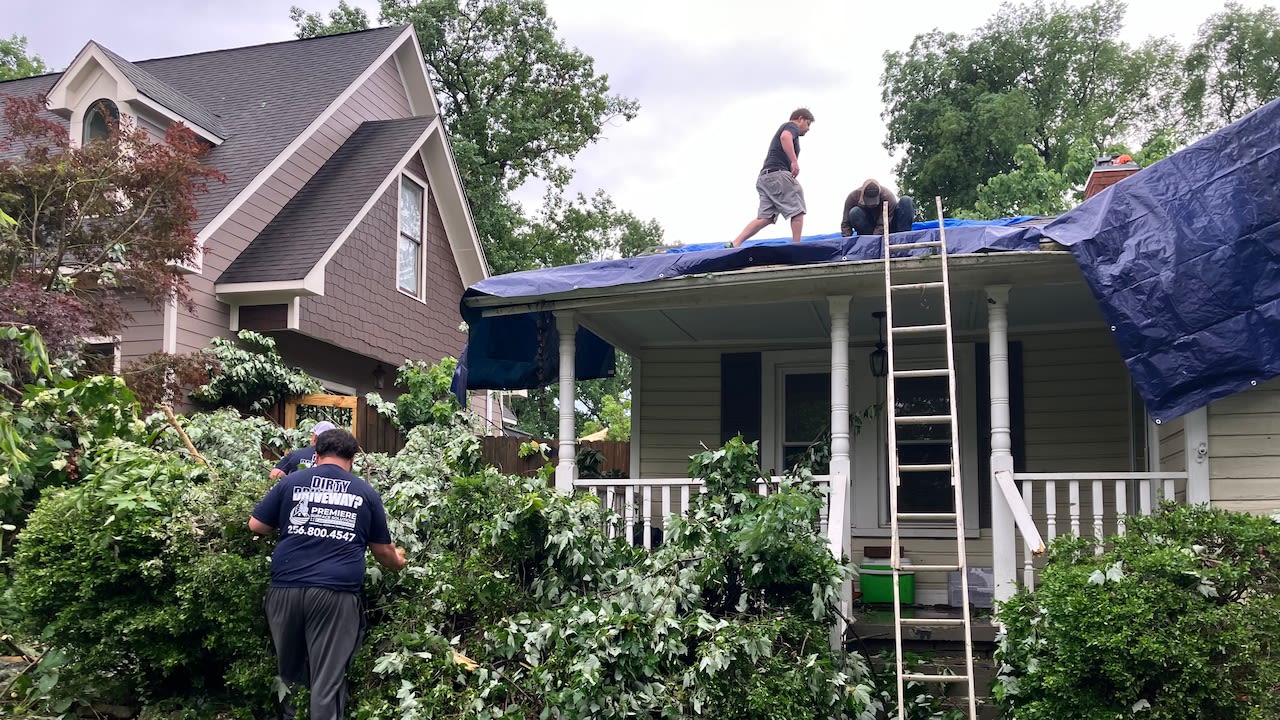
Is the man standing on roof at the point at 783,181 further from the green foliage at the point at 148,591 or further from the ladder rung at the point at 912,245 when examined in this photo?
the green foliage at the point at 148,591

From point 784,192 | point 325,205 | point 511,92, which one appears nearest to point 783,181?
point 784,192

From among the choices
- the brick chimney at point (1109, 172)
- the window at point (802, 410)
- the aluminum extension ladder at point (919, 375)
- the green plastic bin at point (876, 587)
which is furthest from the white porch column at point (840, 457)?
the brick chimney at point (1109, 172)

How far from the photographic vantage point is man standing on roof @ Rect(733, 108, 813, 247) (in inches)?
319

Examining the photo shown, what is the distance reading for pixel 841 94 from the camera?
3047 cm

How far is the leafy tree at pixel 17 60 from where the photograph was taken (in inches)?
1051

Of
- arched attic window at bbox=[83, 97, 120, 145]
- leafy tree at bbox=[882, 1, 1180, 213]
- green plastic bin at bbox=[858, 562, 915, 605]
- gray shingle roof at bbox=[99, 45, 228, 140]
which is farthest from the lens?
leafy tree at bbox=[882, 1, 1180, 213]

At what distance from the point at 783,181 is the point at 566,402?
244 centimetres

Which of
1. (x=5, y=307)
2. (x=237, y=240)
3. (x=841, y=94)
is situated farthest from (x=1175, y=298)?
(x=841, y=94)

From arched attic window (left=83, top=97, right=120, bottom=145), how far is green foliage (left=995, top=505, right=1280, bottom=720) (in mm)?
11089

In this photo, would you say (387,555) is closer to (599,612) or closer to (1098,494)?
(599,612)

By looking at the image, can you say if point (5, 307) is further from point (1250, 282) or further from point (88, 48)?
point (1250, 282)

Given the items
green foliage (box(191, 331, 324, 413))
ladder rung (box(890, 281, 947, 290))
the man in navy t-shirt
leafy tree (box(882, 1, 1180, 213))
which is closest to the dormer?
green foliage (box(191, 331, 324, 413))

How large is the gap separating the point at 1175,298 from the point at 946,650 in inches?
93.4

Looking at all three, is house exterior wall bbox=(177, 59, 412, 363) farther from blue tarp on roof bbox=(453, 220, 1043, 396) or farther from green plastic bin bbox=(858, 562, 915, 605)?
green plastic bin bbox=(858, 562, 915, 605)
